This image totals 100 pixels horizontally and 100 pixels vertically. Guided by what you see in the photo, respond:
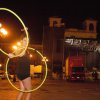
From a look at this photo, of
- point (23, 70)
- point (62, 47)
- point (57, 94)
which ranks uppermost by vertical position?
point (62, 47)

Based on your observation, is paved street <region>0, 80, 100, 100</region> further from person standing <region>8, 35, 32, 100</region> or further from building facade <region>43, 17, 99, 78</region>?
building facade <region>43, 17, 99, 78</region>

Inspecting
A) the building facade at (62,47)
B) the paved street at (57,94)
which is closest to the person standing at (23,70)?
the paved street at (57,94)

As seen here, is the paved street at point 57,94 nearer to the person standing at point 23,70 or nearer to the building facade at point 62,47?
the person standing at point 23,70

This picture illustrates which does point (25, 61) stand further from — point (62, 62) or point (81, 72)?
point (62, 62)

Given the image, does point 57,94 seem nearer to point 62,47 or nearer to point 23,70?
point 23,70

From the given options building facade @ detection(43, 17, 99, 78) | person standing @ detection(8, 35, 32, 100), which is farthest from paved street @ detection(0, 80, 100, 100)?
building facade @ detection(43, 17, 99, 78)

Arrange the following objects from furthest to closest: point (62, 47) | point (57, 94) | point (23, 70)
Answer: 1. point (62, 47)
2. point (57, 94)
3. point (23, 70)

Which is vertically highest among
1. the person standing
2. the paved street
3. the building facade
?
the building facade

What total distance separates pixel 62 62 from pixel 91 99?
6017cm

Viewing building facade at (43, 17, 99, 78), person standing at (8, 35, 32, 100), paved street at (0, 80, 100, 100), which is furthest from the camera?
building facade at (43, 17, 99, 78)

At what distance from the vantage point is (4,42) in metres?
81.1

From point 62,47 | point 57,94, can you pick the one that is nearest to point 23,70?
point 57,94

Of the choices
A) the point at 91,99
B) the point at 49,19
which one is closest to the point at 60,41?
the point at 49,19

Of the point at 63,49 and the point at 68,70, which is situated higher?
the point at 63,49
